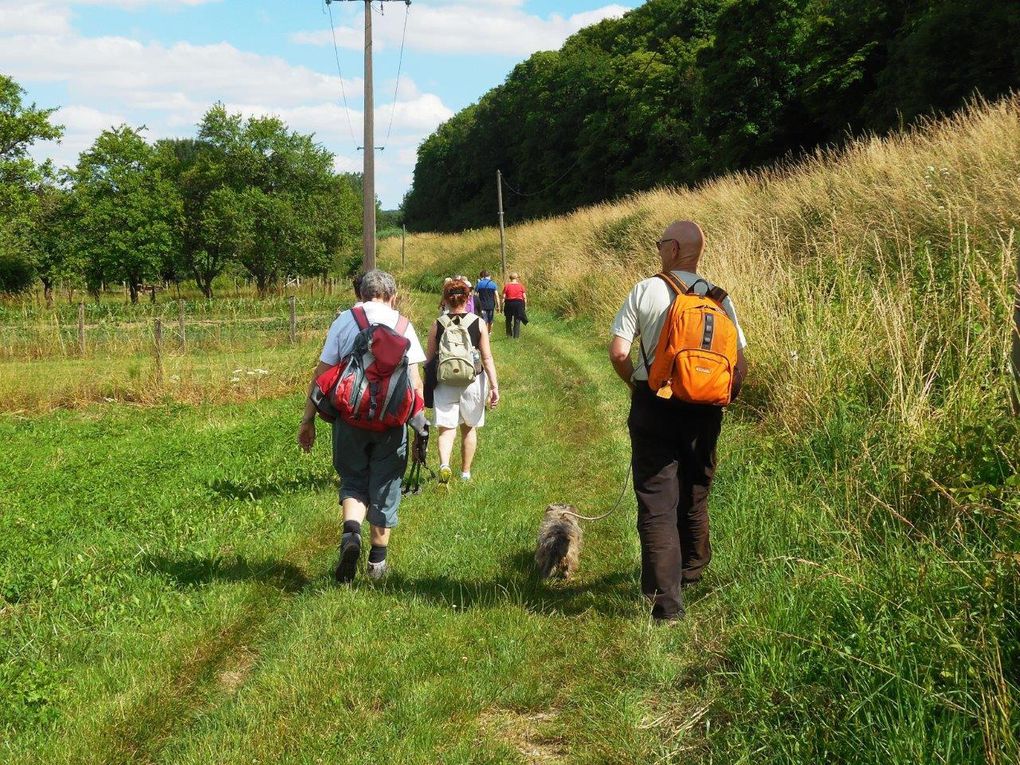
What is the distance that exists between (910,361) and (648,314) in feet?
7.95

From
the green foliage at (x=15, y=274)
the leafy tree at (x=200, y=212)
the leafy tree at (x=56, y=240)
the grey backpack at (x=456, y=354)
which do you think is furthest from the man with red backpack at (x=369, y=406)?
the leafy tree at (x=200, y=212)

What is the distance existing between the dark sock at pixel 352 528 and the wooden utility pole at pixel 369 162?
42.1 feet

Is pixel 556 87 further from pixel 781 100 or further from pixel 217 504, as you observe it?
pixel 217 504

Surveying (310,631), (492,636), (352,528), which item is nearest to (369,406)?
(352,528)

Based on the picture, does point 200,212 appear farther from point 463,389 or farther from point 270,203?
point 463,389

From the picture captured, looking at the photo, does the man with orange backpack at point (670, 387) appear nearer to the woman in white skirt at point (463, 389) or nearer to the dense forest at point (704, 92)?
the woman in white skirt at point (463, 389)

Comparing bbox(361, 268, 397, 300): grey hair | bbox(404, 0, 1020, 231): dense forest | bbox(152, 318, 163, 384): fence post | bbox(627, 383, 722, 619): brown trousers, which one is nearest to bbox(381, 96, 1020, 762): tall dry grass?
bbox(627, 383, 722, 619): brown trousers

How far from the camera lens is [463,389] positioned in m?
7.87

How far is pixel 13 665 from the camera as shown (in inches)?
163

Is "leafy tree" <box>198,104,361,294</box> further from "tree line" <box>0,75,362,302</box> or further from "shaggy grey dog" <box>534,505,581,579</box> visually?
"shaggy grey dog" <box>534,505,581,579</box>

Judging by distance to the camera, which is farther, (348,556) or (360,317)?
(360,317)

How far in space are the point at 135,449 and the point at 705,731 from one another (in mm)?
8532

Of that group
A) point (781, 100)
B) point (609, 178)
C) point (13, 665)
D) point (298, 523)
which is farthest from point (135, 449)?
point (609, 178)

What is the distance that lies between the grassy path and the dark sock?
0.31 m
